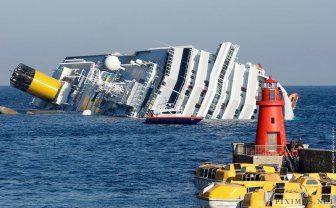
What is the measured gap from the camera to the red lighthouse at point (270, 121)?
56062 millimetres

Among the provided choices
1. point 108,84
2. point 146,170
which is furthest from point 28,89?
point 146,170

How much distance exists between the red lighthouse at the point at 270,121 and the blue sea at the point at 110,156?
5.44 metres

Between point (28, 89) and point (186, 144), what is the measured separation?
2283 inches

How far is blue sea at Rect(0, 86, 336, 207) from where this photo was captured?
56.9 meters

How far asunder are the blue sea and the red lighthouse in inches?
214

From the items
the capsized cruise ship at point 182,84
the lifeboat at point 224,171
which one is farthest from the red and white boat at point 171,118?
the lifeboat at point 224,171

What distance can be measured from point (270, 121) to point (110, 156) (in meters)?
30.3

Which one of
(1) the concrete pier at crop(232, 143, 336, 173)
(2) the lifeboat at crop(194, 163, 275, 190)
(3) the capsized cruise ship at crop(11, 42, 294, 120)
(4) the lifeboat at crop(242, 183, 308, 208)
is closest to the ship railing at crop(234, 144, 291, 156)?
(1) the concrete pier at crop(232, 143, 336, 173)

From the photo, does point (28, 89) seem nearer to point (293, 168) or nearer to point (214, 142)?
point (214, 142)

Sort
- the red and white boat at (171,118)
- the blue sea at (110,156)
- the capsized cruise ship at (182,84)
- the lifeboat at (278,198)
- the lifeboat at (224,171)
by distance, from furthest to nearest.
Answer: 1. the capsized cruise ship at (182,84)
2. the red and white boat at (171,118)
3. the blue sea at (110,156)
4. the lifeboat at (224,171)
5. the lifeboat at (278,198)

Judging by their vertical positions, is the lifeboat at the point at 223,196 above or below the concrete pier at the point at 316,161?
below

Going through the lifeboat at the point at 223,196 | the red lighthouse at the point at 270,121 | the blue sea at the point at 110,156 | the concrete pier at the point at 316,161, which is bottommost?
the blue sea at the point at 110,156

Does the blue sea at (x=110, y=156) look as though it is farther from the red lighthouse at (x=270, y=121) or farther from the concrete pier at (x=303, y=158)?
the red lighthouse at (x=270, y=121)

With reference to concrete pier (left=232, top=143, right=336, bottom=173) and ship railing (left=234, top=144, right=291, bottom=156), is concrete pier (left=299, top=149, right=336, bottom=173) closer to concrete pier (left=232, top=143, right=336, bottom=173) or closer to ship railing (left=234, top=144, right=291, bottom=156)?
concrete pier (left=232, top=143, right=336, bottom=173)
